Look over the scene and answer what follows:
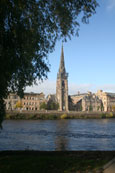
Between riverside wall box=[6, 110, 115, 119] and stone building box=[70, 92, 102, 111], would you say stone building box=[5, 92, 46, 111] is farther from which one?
stone building box=[70, 92, 102, 111]

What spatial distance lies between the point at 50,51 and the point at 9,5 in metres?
3.96

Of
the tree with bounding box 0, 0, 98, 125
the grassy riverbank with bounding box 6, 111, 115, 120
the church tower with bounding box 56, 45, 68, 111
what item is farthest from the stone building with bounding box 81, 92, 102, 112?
the tree with bounding box 0, 0, 98, 125

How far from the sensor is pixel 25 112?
3573 inches

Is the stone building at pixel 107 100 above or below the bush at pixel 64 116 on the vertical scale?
above

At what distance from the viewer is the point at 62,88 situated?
163750mm

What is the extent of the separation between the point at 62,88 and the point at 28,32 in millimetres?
152407

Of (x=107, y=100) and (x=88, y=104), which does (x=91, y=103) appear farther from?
(x=107, y=100)

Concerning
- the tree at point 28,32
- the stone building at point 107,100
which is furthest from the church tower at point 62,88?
the tree at point 28,32

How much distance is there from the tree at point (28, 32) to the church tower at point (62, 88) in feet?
460

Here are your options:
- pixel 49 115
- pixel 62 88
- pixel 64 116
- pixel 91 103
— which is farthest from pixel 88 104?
pixel 49 115

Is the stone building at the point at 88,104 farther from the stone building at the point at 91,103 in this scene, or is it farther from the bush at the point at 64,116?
the bush at the point at 64,116

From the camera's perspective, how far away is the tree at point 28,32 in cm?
1110

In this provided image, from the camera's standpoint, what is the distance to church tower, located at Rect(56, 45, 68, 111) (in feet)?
514

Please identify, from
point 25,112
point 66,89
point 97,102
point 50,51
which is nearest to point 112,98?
point 97,102
